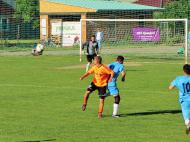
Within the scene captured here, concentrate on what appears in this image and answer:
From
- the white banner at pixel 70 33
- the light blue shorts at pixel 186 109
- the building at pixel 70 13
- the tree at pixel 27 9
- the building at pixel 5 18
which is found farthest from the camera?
the tree at pixel 27 9

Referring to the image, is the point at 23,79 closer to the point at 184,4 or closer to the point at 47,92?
the point at 47,92

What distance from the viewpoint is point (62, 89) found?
86.5 ft

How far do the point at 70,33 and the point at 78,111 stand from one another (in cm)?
4867

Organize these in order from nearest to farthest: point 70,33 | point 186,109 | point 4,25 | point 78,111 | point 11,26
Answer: point 186,109, point 78,111, point 70,33, point 4,25, point 11,26

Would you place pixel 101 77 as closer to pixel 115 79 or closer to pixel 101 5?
pixel 115 79

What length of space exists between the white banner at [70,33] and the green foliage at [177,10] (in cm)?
1026

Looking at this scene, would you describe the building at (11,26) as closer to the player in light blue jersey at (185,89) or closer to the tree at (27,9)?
the tree at (27,9)

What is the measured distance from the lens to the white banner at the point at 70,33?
67.4 meters

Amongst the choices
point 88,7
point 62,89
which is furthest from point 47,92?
point 88,7

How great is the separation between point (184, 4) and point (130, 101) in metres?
49.8

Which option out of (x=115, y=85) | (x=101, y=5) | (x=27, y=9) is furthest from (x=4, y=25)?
(x=115, y=85)

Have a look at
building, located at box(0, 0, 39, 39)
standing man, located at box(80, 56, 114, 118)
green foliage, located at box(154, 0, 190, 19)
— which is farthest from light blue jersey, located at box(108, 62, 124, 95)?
building, located at box(0, 0, 39, 39)

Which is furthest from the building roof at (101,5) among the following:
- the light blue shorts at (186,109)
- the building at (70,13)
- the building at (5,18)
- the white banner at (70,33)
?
the light blue shorts at (186,109)

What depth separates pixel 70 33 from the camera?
68.1 meters
